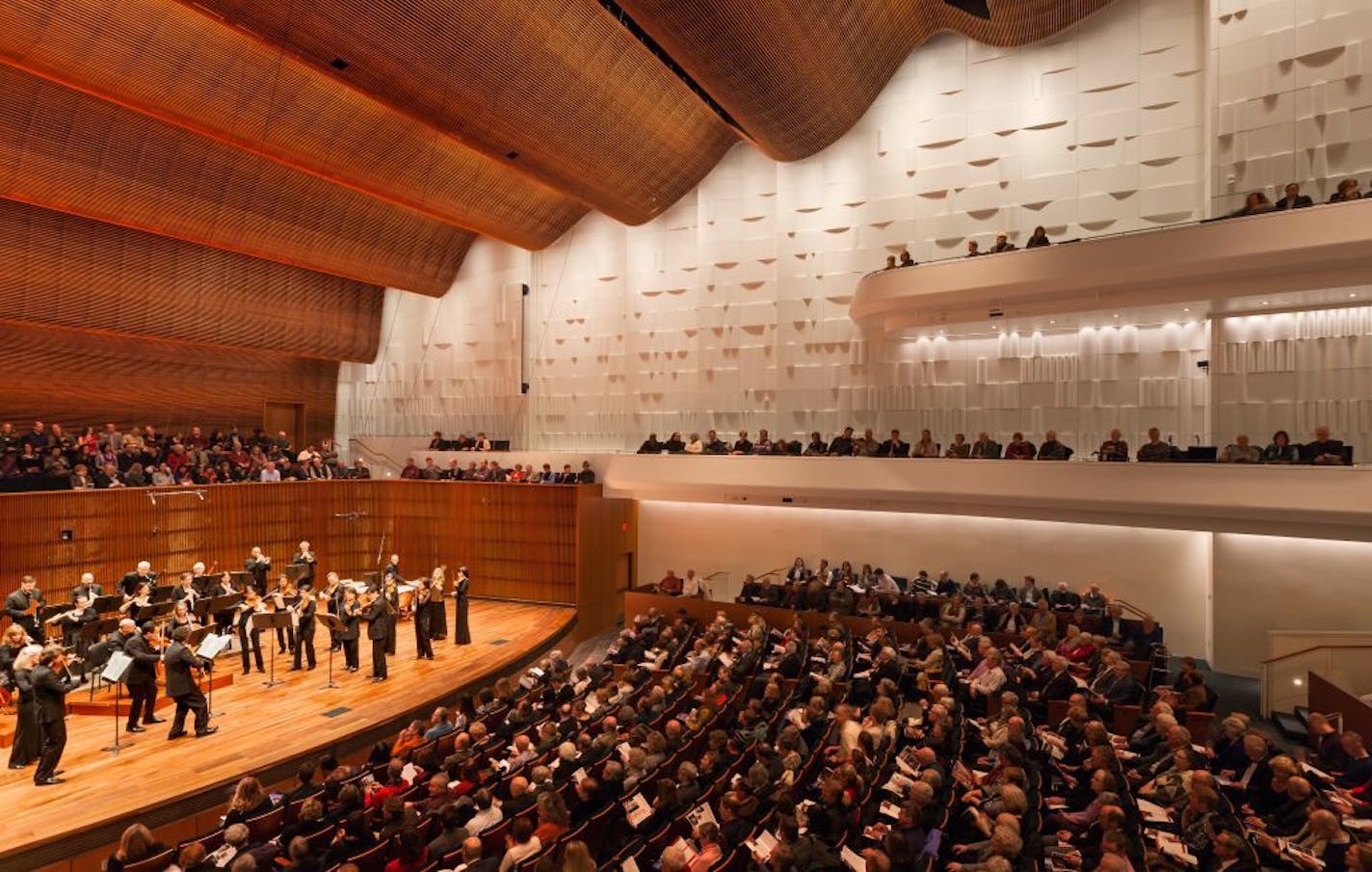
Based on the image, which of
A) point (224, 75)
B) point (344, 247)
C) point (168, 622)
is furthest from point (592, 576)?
point (224, 75)

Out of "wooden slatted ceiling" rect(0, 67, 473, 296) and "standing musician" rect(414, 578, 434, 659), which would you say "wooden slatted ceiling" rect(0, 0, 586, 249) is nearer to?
"wooden slatted ceiling" rect(0, 67, 473, 296)

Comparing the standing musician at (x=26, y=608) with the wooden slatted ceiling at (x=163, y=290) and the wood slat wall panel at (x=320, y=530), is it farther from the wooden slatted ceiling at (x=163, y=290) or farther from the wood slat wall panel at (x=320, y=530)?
the wooden slatted ceiling at (x=163, y=290)

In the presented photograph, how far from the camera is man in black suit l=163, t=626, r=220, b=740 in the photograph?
289 inches

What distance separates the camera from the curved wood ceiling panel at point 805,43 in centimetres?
1006

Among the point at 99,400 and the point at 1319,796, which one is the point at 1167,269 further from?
the point at 99,400

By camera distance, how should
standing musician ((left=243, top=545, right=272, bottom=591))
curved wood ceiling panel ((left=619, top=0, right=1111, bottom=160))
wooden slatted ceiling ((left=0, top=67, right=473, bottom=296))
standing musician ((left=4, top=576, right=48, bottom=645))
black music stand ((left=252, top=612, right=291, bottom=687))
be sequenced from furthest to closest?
standing musician ((left=243, top=545, right=272, bottom=591)) < wooden slatted ceiling ((left=0, top=67, right=473, bottom=296)) < curved wood ceiling panel ((left=619, top=0, right=1111, bottom=160)) < black music stand ((left=252, top=612, right=291, bottom=687)) < standing musician ((left=4, top=576, right=48, bottom=645))

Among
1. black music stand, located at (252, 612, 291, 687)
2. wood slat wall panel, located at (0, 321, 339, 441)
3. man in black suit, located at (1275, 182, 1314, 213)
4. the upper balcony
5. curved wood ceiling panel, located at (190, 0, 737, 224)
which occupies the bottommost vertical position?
black music stand, located at (252, 612, 291, 687)

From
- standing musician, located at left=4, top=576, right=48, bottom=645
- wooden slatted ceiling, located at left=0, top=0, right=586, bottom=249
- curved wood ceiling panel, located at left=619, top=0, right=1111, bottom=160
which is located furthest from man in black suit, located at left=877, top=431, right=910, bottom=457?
standing musician, located at left=4, top=576, right=48, bottom=645

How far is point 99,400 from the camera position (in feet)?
48.1

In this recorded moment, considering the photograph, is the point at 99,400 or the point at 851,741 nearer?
the point at 851,741

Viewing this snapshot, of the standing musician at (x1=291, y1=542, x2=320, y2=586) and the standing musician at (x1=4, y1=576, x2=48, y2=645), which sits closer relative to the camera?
the standing musician at (x1=4, y1=576, x2=48, y2=645)

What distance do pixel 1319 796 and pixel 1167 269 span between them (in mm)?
6398

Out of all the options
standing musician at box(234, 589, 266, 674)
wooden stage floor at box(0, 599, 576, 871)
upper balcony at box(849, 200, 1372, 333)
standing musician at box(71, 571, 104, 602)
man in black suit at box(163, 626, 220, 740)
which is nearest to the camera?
wooden stage floor at box(0, 599, 576, 871)

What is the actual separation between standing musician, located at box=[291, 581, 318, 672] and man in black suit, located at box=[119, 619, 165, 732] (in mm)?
1648
